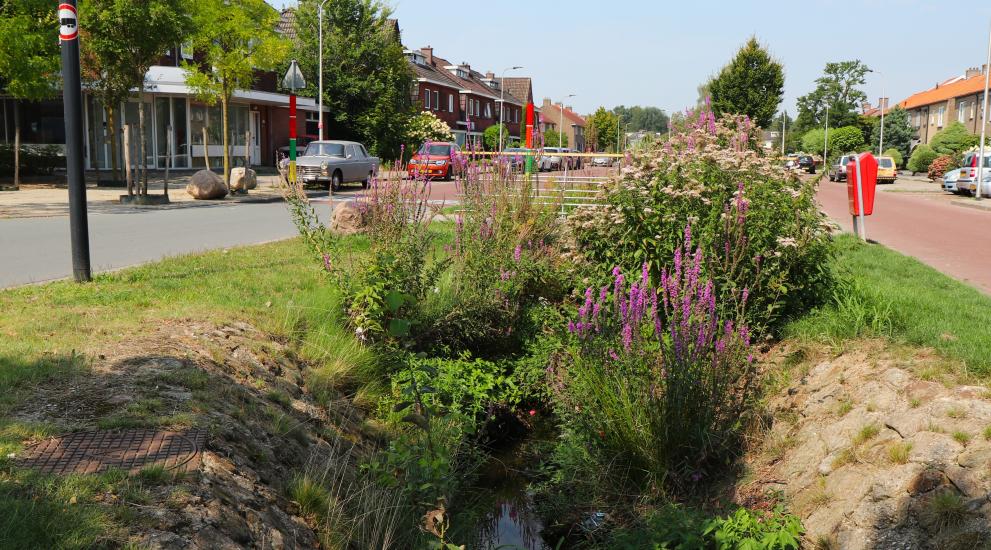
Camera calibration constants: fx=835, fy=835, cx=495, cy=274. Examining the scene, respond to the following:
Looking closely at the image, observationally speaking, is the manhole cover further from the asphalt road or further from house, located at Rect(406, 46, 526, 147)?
house, located at Rect(406, 46, 526, 147)

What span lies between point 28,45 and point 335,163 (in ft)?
33.1

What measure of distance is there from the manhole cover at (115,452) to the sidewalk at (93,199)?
14.6m

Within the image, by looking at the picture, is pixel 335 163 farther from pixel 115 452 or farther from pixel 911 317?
pixel 115 452

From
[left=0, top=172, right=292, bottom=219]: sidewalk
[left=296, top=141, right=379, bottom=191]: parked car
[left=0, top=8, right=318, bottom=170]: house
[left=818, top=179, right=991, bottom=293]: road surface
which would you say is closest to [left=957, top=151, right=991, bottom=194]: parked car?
[left=818, top=179, right=991, bottom=293]: road surface

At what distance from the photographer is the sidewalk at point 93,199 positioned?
712 inches

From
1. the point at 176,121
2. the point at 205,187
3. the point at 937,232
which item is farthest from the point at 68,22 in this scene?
the point at 176,121

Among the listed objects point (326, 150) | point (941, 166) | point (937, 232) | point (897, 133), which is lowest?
point (937, 232)

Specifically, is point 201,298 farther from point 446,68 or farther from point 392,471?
point 446,68

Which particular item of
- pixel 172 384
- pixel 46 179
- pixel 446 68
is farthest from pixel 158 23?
pixel 446 68

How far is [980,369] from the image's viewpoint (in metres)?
5.12

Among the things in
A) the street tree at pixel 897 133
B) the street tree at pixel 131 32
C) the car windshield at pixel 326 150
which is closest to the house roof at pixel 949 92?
the street tree at pixel 897 133

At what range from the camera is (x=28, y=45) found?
758 inches

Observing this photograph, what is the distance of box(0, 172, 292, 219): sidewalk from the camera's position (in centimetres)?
1808

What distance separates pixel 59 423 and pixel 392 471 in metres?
1.86
